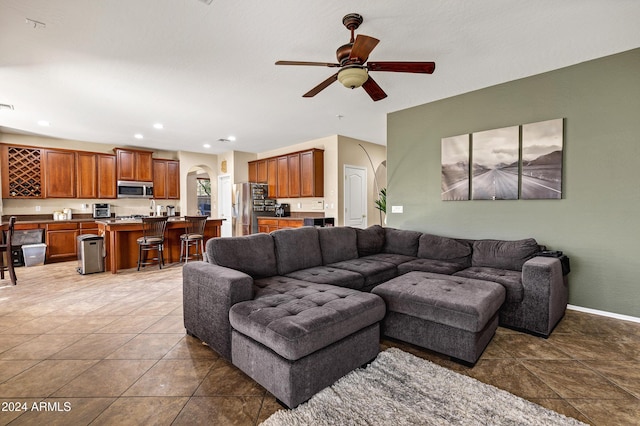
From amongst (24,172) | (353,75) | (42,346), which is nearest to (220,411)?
(42,346)

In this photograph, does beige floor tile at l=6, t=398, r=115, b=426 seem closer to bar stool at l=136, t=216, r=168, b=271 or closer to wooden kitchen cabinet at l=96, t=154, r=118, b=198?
bar stool at l=136, t=216, r=168, b=271

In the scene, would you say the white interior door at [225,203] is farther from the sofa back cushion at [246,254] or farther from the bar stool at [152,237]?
the sofa back cushion at [246,254]

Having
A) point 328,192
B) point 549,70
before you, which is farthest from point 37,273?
point 549,70

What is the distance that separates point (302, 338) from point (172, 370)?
1.15 metres

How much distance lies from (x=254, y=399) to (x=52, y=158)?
754 cm

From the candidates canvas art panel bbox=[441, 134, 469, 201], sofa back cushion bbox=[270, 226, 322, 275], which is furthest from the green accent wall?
sofa back cushion bbox=[270, 226, 322, 275]

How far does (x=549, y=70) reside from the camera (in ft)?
11.1

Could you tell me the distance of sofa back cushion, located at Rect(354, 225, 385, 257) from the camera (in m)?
4.10

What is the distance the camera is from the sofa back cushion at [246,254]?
267 centimetres

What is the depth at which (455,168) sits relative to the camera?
4191mm

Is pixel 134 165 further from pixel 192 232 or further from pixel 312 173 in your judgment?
pixel 312 173

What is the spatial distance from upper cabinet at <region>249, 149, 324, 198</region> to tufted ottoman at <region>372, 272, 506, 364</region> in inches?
171

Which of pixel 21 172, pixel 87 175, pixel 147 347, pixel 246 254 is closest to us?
pixel 147 347

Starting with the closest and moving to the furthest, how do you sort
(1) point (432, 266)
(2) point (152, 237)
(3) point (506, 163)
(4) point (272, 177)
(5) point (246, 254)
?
(5) point (246, 254) → (1) point (432, 266) → (3) point (506, 163) → (2) point (152, 237) → (4) point (272, 177)
